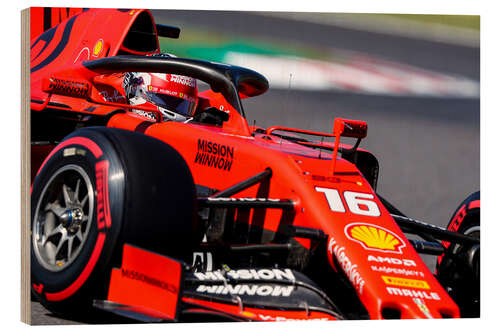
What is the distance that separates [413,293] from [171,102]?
3311mm

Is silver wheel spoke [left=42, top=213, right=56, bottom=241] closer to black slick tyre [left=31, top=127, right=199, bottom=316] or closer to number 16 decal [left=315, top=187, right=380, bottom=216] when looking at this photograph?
black slick tyre [left=31, top=127, right=199, bottom=316]

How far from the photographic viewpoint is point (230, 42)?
265 inches

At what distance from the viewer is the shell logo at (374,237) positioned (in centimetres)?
440

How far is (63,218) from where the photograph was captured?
14.4 ft

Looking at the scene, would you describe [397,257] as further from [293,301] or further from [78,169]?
[78,169]

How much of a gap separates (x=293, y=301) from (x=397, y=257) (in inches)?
26.6

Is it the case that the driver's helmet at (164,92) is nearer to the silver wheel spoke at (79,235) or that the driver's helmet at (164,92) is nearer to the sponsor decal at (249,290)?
the silver wheel spoke at (79,235)

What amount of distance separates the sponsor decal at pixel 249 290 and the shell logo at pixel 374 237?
0.50 meters

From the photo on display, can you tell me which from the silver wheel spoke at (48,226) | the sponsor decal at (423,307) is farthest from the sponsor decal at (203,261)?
the sponsor decal at (423,307)

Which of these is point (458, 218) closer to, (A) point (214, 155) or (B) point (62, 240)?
(A) point (214, 155)

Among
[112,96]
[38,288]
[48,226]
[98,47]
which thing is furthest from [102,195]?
[98,47]

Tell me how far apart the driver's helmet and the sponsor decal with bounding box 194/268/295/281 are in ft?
8.72

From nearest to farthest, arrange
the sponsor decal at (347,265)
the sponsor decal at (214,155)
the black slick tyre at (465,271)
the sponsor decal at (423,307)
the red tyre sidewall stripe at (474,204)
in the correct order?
the sponsor decal at (423,307), the sponsor decal at (347,265), the sponsor decal at (214,155), the black slick tyre at (465,271), the red tyre sidewall stripe at (474,204)
